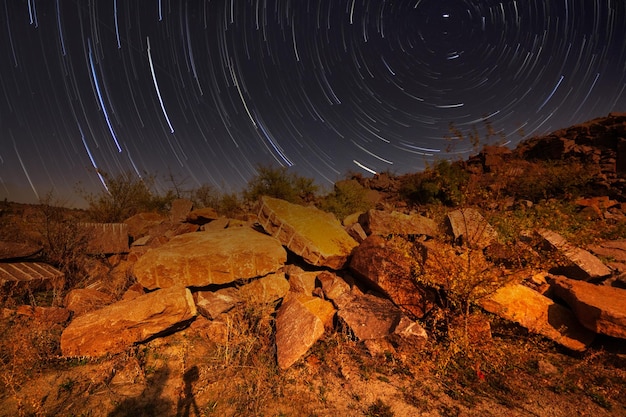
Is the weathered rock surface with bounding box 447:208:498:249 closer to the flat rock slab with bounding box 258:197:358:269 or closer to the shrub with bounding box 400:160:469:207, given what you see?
the flat rock slab with bounding box 258:197:358:269

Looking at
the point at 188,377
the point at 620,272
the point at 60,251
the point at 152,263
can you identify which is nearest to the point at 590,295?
the point at 620,272

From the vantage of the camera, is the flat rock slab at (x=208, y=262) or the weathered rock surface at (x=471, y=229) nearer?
the flat rock slab at (x=208, y=262)

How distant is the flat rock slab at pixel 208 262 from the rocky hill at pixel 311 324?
1.1 inches

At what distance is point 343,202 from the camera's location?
13.7m

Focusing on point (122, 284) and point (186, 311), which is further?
point (122, 284)

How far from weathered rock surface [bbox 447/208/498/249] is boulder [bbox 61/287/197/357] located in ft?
17.2

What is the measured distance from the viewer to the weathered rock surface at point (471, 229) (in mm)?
5051

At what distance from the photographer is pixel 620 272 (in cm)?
537

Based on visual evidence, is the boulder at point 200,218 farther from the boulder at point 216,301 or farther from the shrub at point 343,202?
the shrub at point 343,202

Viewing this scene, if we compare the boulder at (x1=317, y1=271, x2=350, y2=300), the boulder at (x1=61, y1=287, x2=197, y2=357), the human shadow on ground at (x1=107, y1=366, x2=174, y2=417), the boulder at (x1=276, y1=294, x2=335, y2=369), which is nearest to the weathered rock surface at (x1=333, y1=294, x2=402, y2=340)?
the boulder at (x1=317, y1=271, x2=350, y2=300)

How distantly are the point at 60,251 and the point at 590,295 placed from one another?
1045cm

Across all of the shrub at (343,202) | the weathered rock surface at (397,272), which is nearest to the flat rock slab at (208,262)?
the weathered rock surface at (397,272)

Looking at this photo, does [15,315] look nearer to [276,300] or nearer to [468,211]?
[276,300]

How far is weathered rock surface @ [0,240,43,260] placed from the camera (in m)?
4.82
